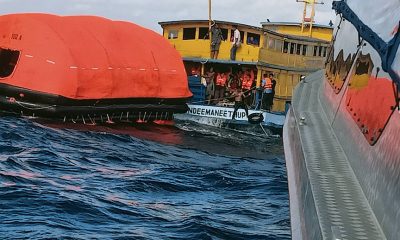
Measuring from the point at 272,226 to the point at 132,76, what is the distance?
1352 cm

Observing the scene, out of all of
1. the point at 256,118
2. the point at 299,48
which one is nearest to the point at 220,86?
the point at 256,118

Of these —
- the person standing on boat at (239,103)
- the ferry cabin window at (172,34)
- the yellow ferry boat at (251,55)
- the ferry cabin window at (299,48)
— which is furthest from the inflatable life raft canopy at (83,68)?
the ferry cabin window at (299,48)

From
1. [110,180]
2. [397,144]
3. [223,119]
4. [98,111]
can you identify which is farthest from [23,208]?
[223,119]

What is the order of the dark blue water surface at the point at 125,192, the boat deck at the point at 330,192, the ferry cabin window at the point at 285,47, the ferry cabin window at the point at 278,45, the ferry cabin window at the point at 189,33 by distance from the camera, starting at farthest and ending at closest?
the ferry cabin window at the point at 189,33 → the ferry cabin window at the point at 285,47 → the ferry cabin window at the point at 278,45 → the dark blue water surface at the point at 125,192 → the boat deck at the point at 330,192

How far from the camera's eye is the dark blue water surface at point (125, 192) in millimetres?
5680

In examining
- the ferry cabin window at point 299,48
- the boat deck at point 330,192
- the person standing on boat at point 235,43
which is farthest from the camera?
the ferry cabin window at point 299,48

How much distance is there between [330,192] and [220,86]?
75.7 ft

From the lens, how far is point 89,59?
17.5 metres

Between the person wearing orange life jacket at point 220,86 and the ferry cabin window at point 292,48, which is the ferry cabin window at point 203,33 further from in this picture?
the ferry cabin window at point 292,48

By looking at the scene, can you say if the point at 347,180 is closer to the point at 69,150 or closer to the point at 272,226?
the point at 272,226

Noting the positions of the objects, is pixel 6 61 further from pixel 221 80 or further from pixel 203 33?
pixel 203 33

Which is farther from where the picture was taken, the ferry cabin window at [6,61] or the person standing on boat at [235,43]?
the person standing on boat at [235,43]

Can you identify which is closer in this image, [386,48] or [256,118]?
[386,48]

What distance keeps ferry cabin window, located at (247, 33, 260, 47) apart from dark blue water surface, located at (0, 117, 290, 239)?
12.8 metres
